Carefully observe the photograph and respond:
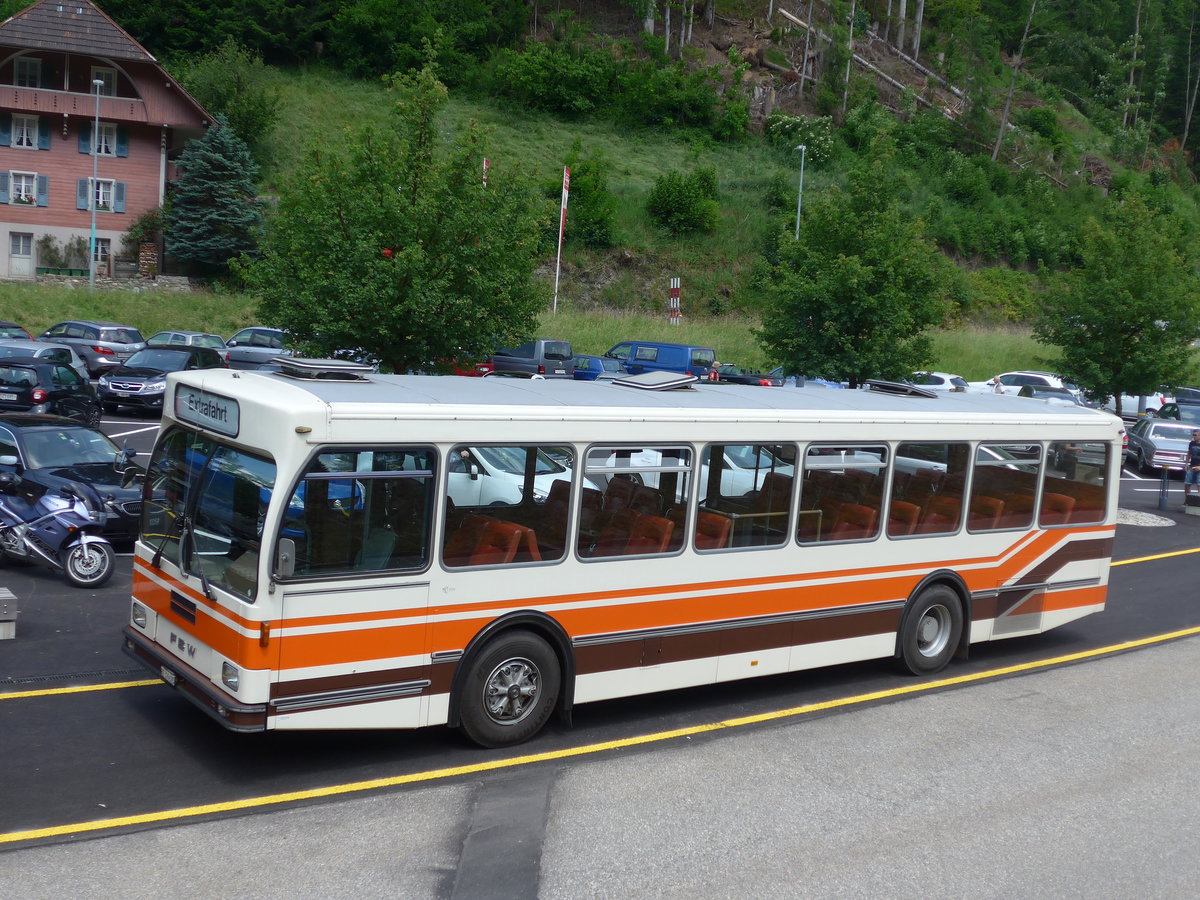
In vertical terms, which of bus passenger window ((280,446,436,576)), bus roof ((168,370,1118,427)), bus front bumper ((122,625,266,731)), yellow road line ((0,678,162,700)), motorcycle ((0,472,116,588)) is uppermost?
bus roof ((168,370,1118,427))

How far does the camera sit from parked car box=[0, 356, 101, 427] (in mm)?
22469

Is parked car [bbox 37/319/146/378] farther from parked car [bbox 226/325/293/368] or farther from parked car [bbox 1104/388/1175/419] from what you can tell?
parked car [bbox 1104/388/1175/419]

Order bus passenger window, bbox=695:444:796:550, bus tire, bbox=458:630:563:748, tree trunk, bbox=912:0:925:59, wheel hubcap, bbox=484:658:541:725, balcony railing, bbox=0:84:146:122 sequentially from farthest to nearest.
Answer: tree trunk, bbox=912:0:925:59 → balcony railing, bbox=0:84:146:122 → bus passenger window, bbox=695:444:796:550 → wheel hubcap, bbox=484:658:541:725 → bus tire, bbox=458:630:563:748

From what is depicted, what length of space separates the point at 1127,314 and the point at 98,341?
28210 mm

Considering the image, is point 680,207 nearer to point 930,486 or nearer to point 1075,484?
point 1075,484

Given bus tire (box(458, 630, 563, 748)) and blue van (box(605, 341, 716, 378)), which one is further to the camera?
blue van (box(605, 341, 716, 378))

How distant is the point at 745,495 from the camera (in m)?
9.25

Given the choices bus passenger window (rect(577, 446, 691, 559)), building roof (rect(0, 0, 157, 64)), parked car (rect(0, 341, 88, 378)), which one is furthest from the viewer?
building roof (rect(0, 0, 157, 64))

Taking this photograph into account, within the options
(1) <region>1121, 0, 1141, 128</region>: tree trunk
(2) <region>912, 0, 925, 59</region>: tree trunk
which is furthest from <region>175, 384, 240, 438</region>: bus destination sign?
(1) <region>1121, 0, 1141, 128</region>: tree trunk

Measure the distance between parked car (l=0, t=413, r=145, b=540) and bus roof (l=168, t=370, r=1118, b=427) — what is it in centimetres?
602

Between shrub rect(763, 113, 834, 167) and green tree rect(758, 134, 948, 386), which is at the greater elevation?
shrub rect(763, 113, 834, 167)

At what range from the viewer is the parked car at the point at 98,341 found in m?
32.4

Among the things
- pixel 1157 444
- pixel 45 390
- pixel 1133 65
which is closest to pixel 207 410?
pixel 45 390

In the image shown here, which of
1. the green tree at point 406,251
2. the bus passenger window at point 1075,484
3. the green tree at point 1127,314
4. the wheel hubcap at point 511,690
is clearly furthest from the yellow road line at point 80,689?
the green tree at point 1127,314
